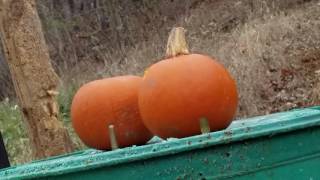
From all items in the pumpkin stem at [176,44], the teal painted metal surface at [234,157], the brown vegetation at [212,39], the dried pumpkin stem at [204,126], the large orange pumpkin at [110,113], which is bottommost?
the teal painted metal surface at [234,157]

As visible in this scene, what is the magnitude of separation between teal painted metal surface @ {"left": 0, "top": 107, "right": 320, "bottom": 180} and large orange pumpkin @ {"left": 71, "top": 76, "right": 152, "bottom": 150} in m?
0.48

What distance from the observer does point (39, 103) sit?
4.77 metres

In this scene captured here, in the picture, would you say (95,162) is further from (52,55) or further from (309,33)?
(52,55)

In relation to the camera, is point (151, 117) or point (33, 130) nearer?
point (151, 117)

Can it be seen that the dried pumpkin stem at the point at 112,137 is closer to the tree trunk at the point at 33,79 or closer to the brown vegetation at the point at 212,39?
the tree trunk at the point at 33,79

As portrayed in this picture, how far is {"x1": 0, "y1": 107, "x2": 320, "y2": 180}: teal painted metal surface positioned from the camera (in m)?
2.03

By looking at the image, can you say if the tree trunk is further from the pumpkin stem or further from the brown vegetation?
the brown vegetation

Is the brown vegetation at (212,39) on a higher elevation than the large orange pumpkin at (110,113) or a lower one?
higher

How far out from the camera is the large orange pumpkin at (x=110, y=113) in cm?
257

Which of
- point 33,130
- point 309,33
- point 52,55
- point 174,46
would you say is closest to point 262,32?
point 309,33

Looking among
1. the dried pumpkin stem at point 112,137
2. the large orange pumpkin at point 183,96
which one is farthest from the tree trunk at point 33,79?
the large orange pumpkin at point 183,96

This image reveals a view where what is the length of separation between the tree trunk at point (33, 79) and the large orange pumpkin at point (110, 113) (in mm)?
2165

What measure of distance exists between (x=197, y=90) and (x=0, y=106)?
31.8ft

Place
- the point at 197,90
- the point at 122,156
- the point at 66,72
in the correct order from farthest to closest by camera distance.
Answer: the point at 66,72, the point at 197,90, the point at 122,156
